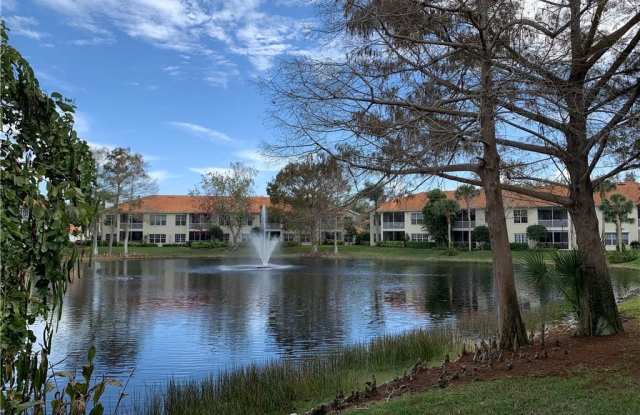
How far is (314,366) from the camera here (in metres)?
11.0

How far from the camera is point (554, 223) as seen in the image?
6450 cm

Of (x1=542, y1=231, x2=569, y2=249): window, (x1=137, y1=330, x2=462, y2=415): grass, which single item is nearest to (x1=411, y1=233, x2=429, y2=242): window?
(x1=542, y1=231, x2=569, y2=249): window

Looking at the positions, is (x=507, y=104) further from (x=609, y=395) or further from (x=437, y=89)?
(x=609, y=395)

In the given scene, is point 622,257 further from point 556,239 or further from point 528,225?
point 528,225

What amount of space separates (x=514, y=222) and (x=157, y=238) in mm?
52442

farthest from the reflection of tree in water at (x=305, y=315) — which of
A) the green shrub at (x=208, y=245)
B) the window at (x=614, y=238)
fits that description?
the green shrub at (x=208, y=245)

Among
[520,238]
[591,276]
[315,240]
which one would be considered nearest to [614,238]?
[520,238]

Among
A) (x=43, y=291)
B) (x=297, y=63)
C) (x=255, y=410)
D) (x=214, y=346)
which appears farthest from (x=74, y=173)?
(x=214, y=346)

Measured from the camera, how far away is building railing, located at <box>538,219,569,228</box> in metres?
63.6

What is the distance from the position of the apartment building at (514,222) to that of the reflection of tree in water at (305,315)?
2685 centimetres

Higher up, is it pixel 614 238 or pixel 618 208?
pixel 618 208

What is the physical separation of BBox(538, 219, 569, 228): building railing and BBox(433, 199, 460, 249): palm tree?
33.9 ft

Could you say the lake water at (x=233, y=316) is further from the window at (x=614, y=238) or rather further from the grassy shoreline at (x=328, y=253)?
the window at (x=614, y=238)

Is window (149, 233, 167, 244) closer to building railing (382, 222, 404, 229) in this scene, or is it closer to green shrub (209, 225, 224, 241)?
green shrub (209, 225, 224, 241)
